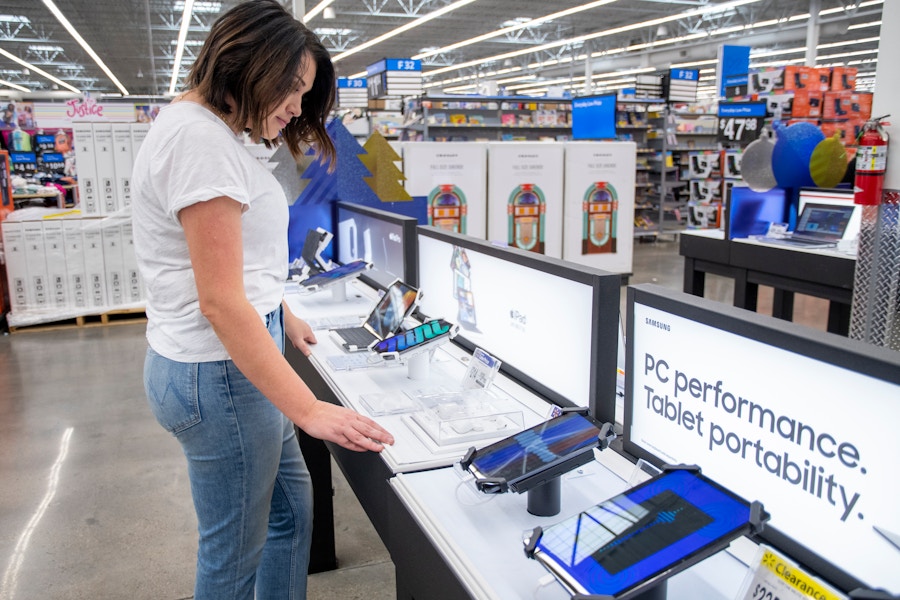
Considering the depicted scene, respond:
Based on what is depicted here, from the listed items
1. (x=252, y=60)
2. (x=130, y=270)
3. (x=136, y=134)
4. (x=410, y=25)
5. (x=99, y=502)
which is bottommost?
(x=99, y=502)

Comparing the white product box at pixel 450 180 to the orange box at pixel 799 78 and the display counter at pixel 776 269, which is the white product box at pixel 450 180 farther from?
the orange box at pixel 799 78

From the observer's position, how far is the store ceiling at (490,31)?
1523 cm

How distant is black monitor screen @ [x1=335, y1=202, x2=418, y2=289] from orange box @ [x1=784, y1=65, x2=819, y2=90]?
6525 millimetres

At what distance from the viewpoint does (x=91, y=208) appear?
5.95 metres

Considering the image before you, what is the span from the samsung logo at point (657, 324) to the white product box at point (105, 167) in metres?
5.63

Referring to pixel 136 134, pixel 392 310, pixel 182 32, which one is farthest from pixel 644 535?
pixel 182 32

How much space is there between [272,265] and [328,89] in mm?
423

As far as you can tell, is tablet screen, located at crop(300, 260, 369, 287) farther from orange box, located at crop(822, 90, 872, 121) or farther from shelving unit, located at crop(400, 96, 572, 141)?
shelving unit, located at crop(400, 96, 572, 141)

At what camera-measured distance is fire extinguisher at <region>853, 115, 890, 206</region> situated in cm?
304

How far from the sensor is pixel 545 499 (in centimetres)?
123

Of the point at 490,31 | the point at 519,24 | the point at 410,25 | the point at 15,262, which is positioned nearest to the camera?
the point at 15,262

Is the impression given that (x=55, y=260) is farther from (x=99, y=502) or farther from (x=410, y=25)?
(x=410, y=25)

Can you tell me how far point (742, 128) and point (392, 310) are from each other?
6.37 metres

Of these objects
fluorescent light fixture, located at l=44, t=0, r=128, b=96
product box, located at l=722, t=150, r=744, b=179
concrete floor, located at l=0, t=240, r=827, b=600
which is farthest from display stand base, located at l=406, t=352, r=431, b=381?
fluorescent light fixture, located at l=44, t=0, r=128, b=96
